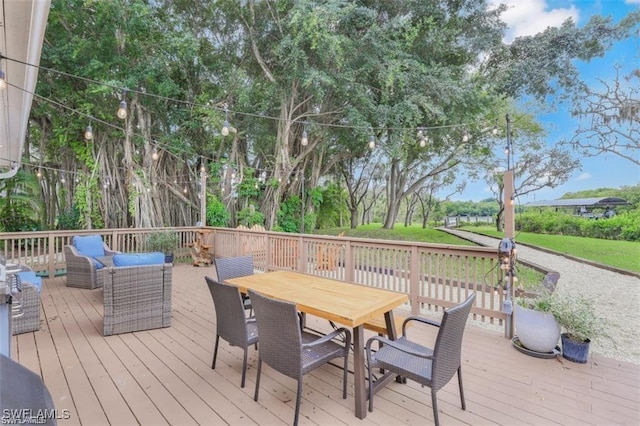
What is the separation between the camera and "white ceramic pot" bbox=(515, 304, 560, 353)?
2.69m

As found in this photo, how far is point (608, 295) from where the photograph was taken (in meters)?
5.28

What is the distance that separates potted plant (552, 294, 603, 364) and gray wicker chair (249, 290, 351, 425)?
2016mm

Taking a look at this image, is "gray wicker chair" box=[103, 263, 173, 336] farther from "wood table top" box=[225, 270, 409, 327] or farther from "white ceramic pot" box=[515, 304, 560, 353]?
"white ceramic pot" box=[515, 304, 560, 353]

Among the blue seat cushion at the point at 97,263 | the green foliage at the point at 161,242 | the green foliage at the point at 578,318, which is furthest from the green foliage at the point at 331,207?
the green foliage at the point at 578,318

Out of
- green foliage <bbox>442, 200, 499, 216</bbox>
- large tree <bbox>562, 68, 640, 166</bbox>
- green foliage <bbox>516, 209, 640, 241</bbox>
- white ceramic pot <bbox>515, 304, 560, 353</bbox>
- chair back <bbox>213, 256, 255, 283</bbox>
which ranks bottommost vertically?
white ceramic pot <bbox>515, 304, 560, 353</bbox>

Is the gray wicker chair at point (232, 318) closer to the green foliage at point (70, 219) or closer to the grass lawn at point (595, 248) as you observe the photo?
the grass lawn at point (595, 248)

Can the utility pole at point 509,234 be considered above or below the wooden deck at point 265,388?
above

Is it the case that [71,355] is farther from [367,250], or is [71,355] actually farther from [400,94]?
[400,94]

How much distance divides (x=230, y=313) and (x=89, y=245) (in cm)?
435

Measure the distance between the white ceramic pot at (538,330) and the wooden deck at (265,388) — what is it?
123 mm

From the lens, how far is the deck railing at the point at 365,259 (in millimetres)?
3441

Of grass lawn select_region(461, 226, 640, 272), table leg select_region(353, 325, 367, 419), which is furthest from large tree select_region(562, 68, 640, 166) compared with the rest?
table leg select_region(353, 325, 367, 419)

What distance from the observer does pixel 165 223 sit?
866cm

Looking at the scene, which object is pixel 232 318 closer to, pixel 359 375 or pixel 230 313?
pixel 230 313
